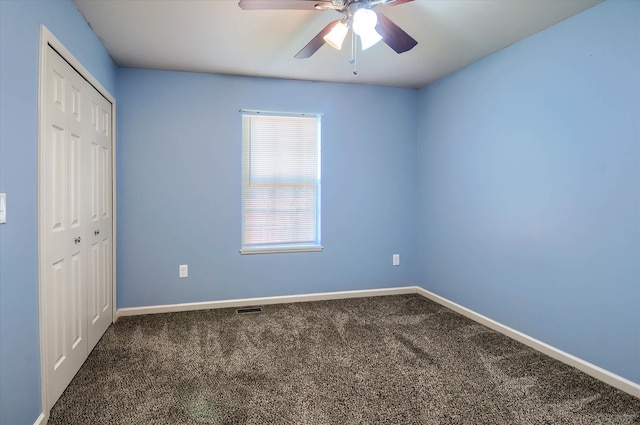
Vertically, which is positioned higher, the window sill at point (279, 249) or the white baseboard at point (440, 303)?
the window sill at point (279, 249)

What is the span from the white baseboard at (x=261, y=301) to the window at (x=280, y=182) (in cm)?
52

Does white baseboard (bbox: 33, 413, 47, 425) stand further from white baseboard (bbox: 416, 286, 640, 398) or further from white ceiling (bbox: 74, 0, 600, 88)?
white baseboard (bbox: 416, 286, 640, 398)

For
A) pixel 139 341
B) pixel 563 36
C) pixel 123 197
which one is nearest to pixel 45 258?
pixel 139 341

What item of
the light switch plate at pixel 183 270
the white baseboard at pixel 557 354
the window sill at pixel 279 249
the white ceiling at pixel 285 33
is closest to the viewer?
the white baseboard at pixel 557 354

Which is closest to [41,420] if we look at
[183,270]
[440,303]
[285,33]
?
[183,270]

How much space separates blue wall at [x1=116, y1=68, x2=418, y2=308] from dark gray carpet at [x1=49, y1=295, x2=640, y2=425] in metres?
0.55

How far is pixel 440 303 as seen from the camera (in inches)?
146

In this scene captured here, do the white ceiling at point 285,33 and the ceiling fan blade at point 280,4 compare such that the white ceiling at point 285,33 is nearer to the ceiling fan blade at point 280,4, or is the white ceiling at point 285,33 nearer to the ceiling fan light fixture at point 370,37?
the ceiling fan light fixture at point 370,37

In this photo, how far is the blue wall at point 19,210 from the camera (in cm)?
141

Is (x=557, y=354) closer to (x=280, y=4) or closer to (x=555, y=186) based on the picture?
(x=555, y=186)

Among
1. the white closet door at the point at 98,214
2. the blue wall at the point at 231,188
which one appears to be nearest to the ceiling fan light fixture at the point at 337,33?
the blue wall at the point at 231,188

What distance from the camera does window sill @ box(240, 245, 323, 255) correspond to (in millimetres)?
3611

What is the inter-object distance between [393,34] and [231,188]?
218cm

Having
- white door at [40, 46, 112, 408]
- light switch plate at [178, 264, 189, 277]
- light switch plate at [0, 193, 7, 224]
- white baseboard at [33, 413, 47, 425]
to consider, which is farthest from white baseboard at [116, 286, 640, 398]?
light switch plate at [0, 193, 7, 224]
